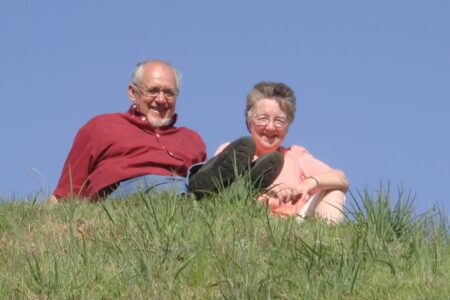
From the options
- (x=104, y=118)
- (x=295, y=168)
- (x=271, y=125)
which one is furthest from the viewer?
(x=104, y=118)

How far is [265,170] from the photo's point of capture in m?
7.88

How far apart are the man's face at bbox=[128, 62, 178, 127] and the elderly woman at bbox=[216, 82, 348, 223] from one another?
2.52 feet

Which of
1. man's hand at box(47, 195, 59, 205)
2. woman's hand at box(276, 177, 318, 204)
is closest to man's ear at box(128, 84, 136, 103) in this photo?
man's hand at box(47, 195, 59, 205)

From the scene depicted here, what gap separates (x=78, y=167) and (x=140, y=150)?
497mm

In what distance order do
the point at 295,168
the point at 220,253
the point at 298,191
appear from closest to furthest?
the point at 220,253 < the point at 298,191 < the point at 295,168

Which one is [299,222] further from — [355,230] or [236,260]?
[236,260]

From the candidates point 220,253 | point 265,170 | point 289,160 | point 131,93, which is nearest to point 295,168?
point 289,160

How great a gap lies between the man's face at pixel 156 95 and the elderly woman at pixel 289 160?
77cm

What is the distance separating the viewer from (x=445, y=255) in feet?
20.6

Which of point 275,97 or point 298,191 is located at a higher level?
point 275,97

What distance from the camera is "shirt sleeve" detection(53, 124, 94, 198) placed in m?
8.98

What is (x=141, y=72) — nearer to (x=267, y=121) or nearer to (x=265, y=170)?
(x=267, y=121)

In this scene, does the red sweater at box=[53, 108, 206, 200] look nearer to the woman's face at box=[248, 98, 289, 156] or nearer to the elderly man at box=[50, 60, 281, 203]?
the elderly man at box=[50, 60, 281, 203]

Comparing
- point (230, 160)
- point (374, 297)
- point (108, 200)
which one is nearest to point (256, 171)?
point (230, 160)
